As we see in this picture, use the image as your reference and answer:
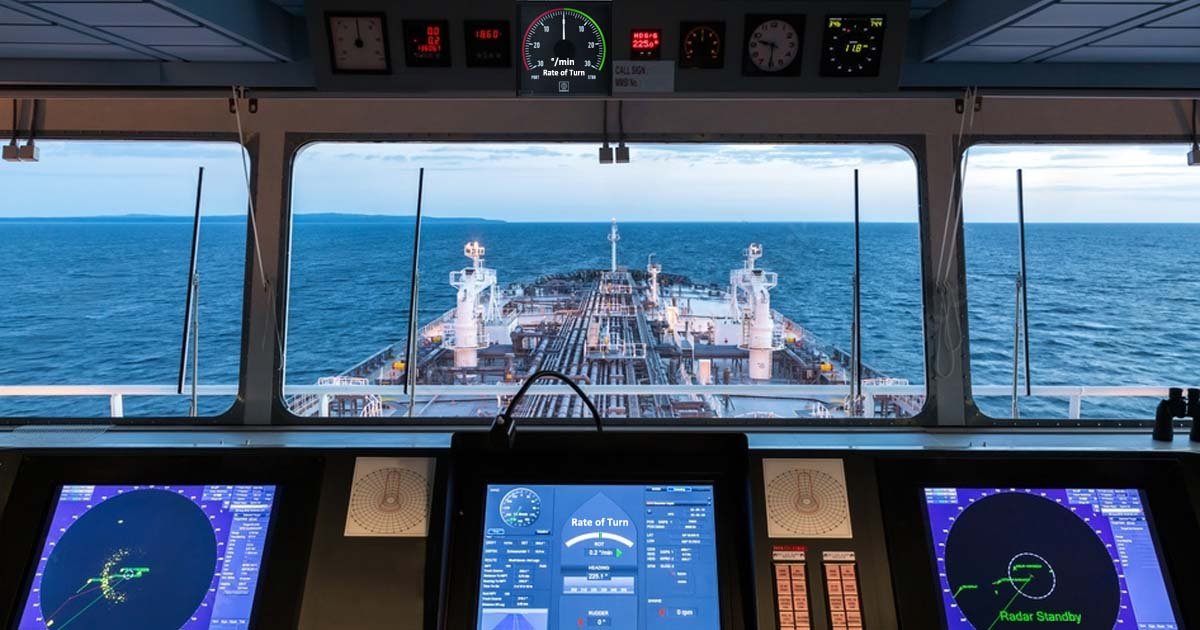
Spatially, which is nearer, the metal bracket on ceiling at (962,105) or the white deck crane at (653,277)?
the metal bracket on ceiling at (962,105)

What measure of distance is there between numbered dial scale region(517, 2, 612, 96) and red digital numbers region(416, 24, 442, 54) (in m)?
0.19

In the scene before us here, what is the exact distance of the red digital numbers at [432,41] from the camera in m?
1.70

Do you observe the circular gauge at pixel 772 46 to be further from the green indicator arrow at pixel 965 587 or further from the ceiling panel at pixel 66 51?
the ceiling panel at pixel 66 51

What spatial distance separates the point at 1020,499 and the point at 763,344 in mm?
1468

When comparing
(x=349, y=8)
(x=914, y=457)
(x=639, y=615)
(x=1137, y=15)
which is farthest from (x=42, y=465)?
(x=1137, y=15)

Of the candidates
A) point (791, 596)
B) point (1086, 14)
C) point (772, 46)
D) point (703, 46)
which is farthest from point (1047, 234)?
point (791, 596)

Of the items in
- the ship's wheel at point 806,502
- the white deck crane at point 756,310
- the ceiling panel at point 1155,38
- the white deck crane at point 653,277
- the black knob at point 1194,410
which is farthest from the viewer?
the white deck crane at point 653,277

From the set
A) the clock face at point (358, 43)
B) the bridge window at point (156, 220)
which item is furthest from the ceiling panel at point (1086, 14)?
the bridge window at point (156, 220)

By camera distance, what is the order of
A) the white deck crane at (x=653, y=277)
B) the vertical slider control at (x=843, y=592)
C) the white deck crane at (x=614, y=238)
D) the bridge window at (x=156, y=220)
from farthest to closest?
1. the white deck crane at (x=653, y=277)
2. the white deck crane at (x=614, y=238)
3. the bridge window at (x=156, y=220)
4. the vertical slider control at (x=843, y=592)

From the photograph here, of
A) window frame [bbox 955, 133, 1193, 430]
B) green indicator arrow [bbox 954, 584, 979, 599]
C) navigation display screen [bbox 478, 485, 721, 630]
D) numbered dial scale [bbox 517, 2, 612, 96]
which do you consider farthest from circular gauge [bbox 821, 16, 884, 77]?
green indicator arrow [bbox 954, 584, 979, 599]

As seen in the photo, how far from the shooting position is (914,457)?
5.13 ft

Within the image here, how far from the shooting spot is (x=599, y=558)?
1461 mm

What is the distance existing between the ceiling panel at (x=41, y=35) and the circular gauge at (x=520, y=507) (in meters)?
1.46

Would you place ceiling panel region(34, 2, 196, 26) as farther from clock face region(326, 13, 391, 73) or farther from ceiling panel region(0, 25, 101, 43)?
clock face region(326, 13, 391, 73)
